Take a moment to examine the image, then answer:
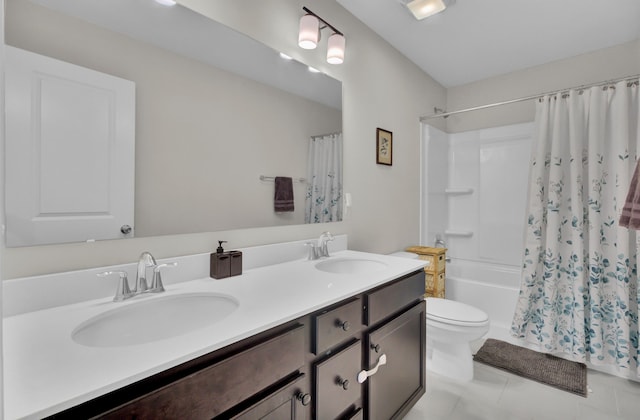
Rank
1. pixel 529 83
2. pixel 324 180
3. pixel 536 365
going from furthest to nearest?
pixel 529 83 < pixel 536 365 < pixel 324 180

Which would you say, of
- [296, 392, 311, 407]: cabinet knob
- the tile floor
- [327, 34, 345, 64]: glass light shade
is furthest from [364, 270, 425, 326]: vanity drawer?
[327, 34, 345, 64]: glass light shade

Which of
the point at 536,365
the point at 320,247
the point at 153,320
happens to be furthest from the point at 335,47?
the point at 536,365

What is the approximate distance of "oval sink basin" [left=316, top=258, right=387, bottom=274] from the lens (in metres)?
1.67

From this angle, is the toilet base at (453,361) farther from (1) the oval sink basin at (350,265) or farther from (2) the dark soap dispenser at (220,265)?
(2) the dark soap dispenser at (220,265)

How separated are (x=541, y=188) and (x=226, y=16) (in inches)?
91.8

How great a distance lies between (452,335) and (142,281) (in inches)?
66.1

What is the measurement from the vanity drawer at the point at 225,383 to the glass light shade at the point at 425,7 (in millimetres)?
1970

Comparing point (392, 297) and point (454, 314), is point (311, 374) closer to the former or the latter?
point (392, 297)

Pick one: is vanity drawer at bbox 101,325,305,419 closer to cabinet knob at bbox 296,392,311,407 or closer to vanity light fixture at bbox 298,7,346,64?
cabinet knob at bbox 296,392,311,407

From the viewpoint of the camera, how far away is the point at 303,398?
0.98 m

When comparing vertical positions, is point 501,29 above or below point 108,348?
above

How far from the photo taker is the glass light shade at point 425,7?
1922 millimetres

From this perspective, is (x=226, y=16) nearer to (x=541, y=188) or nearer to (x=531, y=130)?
(x=541, y=188)

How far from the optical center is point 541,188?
2.34 meters
